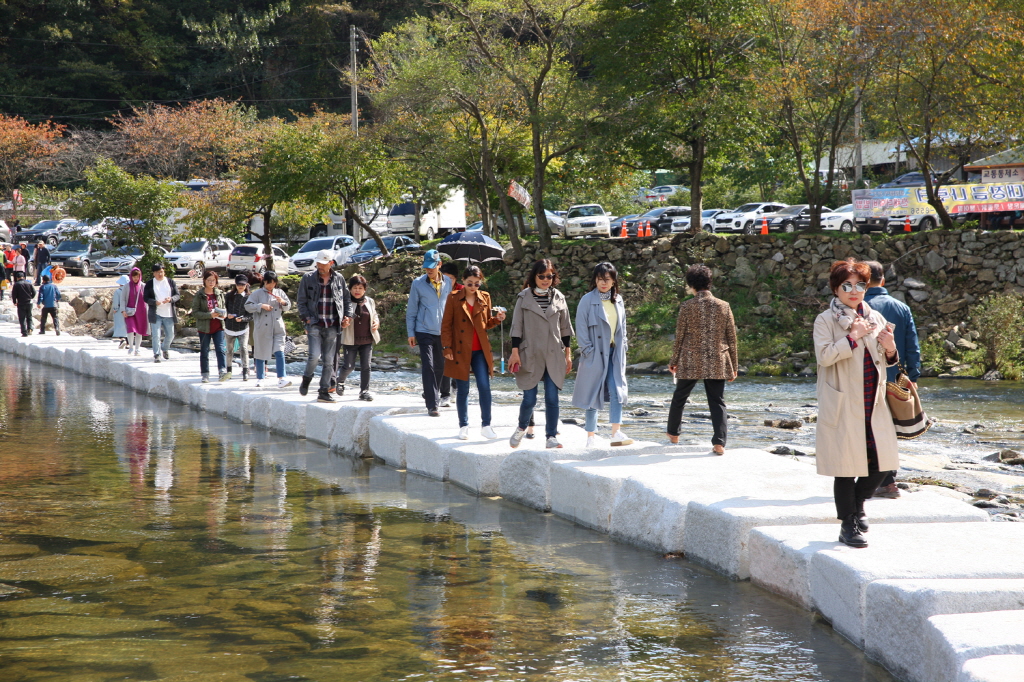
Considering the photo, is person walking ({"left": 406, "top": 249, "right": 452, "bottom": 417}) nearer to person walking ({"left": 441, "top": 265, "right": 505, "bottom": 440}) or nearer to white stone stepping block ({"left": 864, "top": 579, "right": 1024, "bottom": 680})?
person walking ({"left": 441, "top": 265, "right": 505, "bottom": 440})

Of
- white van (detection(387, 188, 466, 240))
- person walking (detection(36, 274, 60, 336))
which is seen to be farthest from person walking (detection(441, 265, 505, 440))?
white van (detection(387, 188, 466, 240))

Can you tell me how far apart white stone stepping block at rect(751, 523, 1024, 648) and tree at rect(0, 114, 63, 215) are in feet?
140

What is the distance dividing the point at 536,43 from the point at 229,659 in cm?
2576

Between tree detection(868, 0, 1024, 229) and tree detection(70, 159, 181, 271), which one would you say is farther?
tree detection(70, 159, 181, 271)

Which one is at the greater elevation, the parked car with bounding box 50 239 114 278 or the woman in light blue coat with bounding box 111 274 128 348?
the parked car with bounding box 50 239 114 278

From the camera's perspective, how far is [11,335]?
78.0 feet

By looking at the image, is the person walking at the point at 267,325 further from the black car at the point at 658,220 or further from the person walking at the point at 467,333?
the black car at the point at 658,220

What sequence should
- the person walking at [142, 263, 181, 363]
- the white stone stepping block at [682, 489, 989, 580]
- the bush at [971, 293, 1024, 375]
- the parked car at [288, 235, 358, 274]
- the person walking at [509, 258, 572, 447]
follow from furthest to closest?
the parked car at [288, 235, 358, 274] < the bush at [971, 293, 1024, 375] < the person walking at [142, 263, 181, 363] < the person walking at [509, 258, 572, 447] < the white stone stepping block at [682, 489, 989, 580]

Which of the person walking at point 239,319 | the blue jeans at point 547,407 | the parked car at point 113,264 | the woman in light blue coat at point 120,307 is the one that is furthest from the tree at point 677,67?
the parked car at point 113,264

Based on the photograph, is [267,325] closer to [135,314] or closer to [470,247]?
[135,314]

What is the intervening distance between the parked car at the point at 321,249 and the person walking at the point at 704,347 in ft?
89.3

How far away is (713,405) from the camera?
→ 7.78m

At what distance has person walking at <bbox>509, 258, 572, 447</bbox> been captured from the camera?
8.03m

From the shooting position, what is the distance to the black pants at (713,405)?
7605 millimetres
